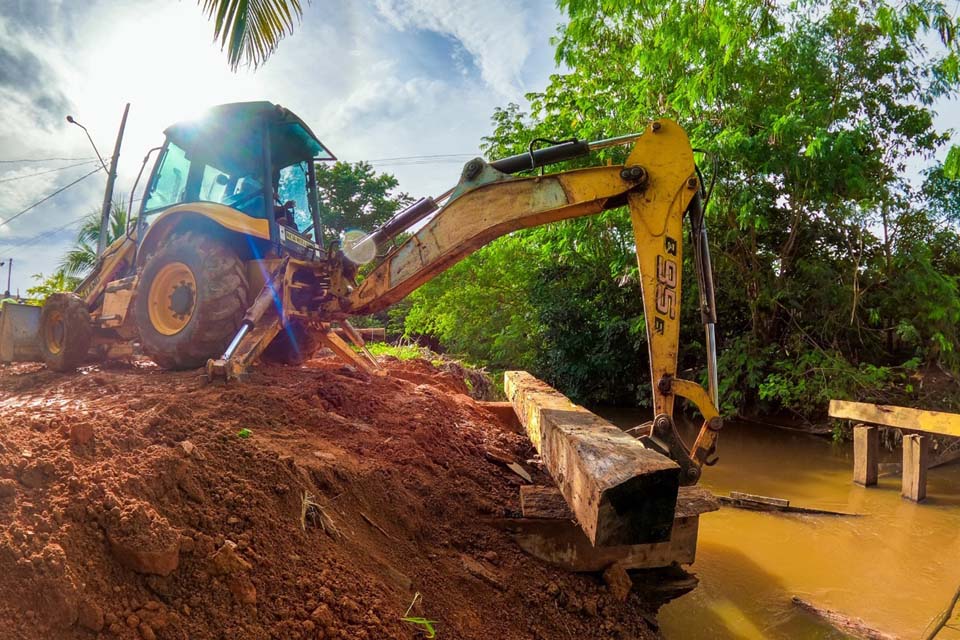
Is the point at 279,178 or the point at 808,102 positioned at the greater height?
the point at 808,102

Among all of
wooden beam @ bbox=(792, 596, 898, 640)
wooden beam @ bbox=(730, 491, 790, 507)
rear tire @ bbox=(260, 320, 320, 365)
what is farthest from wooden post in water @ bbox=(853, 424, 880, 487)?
rear tire @ bbox=(260, 320, 320, 365)

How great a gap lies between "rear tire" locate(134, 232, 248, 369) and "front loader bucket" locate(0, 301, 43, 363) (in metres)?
2.26

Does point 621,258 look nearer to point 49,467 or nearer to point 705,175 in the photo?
point 705,175

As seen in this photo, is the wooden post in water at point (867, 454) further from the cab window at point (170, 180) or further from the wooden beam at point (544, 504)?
the cab window at point (170, 180)

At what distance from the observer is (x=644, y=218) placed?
11.1 feet

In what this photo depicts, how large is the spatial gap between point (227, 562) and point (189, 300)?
12.3ft

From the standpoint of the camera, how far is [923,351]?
899 cm

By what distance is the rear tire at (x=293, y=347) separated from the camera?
526 centimetres

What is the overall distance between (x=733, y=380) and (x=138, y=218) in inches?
346

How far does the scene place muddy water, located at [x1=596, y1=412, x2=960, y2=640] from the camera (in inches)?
134

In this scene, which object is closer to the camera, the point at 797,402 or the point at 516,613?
the point at 516,613

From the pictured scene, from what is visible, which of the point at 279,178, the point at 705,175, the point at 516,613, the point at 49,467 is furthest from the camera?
the point at 705,175

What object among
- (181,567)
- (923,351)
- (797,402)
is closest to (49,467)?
(181,567)

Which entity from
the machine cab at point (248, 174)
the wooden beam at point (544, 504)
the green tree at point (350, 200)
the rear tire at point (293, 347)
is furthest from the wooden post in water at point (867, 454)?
the green tree at point (350, 200)
